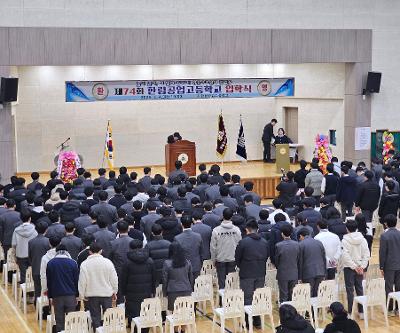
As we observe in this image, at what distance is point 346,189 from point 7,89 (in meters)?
9.02

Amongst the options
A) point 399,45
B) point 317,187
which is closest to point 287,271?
point 317,187

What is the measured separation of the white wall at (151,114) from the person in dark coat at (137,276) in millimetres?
15482

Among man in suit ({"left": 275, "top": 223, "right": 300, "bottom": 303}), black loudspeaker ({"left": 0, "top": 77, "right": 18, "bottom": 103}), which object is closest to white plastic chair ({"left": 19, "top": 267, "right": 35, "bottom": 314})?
man in suit ({"left": 275, "top": 223, "right": 300, "bottom": 303})

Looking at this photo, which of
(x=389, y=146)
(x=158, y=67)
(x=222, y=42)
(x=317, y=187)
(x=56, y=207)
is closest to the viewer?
(x=56, y=207)

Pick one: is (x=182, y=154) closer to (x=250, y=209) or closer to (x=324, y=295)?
(x=250, y=209)

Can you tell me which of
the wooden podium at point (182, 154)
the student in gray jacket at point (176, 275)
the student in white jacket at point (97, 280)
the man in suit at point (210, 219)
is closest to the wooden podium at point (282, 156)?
the wooden podium at point (182, 154)

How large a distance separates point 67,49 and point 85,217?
902 cm

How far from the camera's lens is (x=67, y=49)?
20.4 meters

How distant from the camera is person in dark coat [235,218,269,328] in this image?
1098 cm

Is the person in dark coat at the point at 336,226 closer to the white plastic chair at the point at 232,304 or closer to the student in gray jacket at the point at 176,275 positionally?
the white plastic chair at the point at 232,304

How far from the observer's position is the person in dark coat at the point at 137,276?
1020cm

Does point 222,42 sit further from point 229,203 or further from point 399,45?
point 229,203

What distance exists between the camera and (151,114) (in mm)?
26672

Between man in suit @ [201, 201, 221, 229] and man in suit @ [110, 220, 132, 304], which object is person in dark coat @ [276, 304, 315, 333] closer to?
man in suit @ [110, 220, 132, 304]
